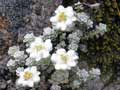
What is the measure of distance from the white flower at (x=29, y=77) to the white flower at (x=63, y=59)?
142 mm

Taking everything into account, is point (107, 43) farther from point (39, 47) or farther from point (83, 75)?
point (39, 47)

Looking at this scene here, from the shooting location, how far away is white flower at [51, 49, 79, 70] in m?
2.77

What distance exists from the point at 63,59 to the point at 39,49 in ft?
0.59

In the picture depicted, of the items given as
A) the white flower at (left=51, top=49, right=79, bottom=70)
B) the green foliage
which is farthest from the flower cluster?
the green foliage

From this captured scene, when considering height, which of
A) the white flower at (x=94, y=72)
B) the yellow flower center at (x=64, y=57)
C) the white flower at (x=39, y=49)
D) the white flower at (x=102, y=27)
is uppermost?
the white flower at (x=102, y=27)

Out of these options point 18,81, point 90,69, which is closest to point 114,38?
point 90,69

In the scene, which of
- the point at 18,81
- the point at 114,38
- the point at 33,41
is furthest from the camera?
the point at 114,38

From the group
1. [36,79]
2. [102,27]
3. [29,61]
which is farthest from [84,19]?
[36,79]

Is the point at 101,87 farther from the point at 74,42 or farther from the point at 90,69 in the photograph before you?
the point at 74,42

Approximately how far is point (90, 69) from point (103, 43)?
0.22m

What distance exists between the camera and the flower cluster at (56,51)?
2.81m

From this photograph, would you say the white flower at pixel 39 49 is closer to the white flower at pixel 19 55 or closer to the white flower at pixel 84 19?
the white flower at pixel 19 55

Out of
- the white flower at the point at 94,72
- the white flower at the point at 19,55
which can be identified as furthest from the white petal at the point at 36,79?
the white flower at the point at 94,72

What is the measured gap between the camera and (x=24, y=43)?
3229mm
